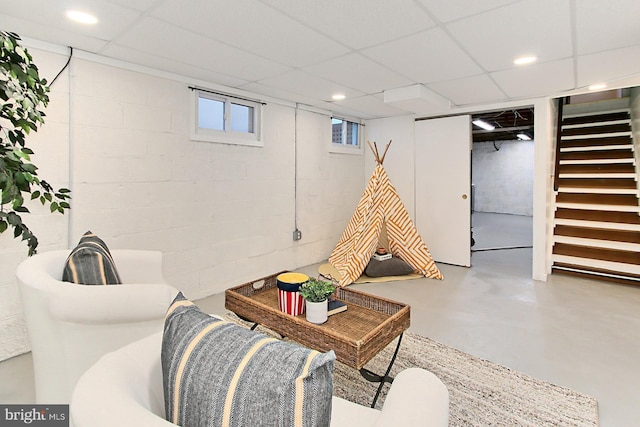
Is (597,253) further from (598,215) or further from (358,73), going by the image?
(358,73)

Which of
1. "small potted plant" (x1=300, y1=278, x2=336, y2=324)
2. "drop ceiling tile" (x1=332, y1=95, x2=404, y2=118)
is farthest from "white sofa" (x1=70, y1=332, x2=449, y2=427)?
"drop ceiling tile" (x1=332, y1=95, x2=404, y2=118)

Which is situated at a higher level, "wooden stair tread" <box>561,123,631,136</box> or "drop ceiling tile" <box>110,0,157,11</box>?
"wooden stair tread" <box>561,123,631,136</box>

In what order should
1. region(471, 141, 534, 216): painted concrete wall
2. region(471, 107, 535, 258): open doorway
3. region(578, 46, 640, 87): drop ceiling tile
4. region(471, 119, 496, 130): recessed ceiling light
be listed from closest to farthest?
region(578, 46, 640, 87): drop ceiling tile < region(471, 119, 496, 130): recessed ceiling light < region(471, 107, 535, 258): open doorway < region(471, 141, 534, 216): painted concrete wall

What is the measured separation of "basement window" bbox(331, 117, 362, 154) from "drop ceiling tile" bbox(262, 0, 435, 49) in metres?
2.77

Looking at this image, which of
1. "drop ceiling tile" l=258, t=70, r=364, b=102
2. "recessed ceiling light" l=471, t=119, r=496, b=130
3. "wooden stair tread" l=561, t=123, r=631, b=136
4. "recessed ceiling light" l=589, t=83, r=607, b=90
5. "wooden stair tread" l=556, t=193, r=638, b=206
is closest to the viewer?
"drop ceiling tile" l=258, t=70, r=364, b=102

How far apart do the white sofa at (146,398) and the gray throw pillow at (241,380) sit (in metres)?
0.07

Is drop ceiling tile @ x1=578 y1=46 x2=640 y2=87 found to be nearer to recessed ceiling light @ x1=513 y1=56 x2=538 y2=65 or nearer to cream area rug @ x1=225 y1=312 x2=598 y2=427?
recessed ceiling light @ x1=513 y1=56 x2=538 y2=65

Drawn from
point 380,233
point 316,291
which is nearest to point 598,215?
point 380,233

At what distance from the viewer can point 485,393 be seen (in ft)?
6.48

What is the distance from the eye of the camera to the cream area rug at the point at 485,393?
5.83ft

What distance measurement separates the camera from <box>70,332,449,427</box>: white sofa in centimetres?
67

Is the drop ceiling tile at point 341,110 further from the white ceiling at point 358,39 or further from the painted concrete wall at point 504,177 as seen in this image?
the painted concrete wall at point 504,177

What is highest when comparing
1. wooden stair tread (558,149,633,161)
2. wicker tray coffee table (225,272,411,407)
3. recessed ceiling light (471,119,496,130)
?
recessed ceiling light (471,119,496,130)

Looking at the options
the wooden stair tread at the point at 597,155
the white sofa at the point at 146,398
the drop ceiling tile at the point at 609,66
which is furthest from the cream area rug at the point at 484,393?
the wooden stair tread at the point at 597,155
